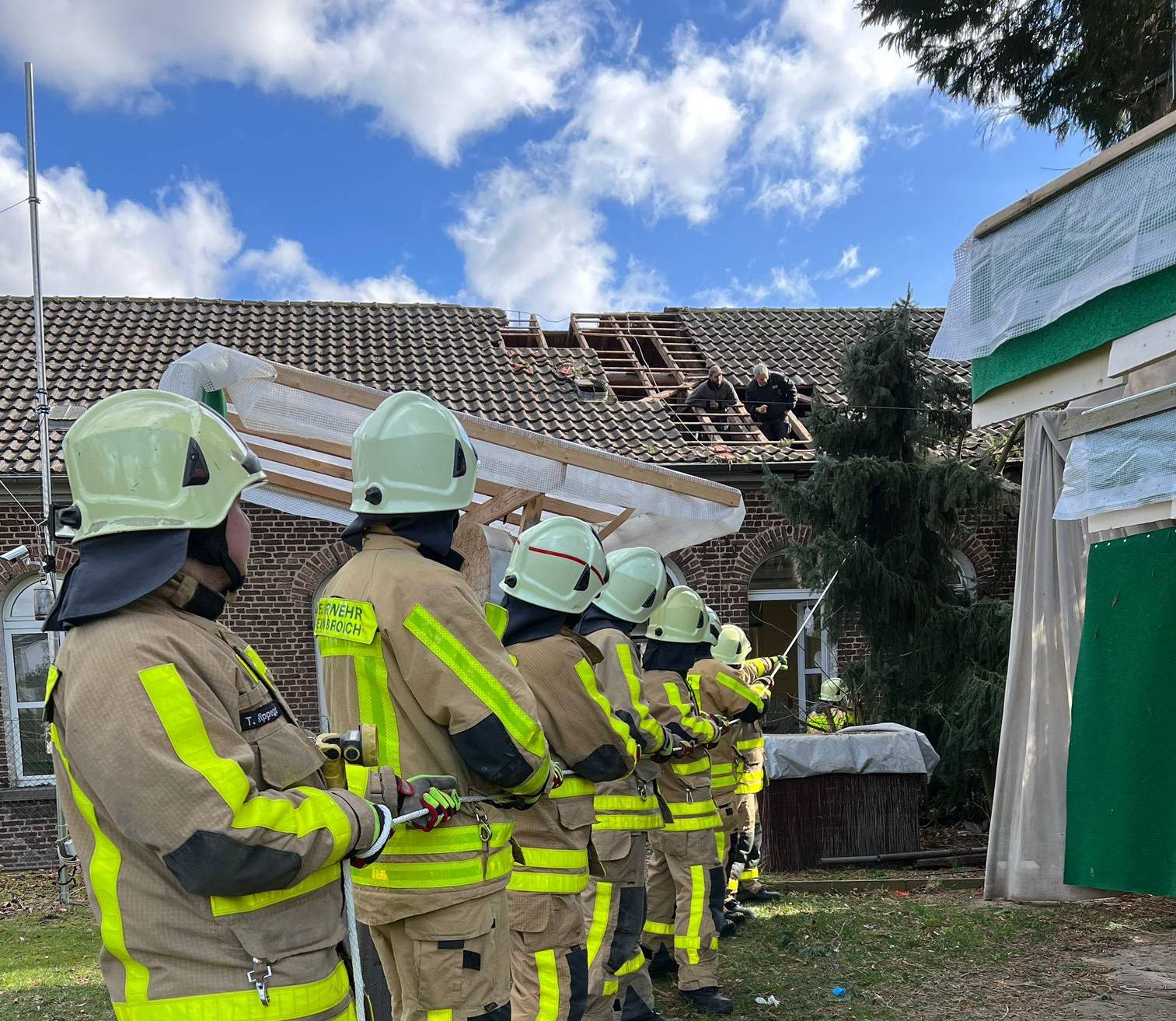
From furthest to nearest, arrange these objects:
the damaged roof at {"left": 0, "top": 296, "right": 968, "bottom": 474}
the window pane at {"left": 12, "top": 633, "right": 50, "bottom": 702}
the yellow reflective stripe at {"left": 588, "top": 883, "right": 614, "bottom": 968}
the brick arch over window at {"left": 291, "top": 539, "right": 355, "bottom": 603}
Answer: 1. the damaged roof at {"left": 0, "top": 296, "right": 968, "bottom": 474}
2. the brick arch over window at {"left": 291, "top": 539, "right": 355, "bottom": 603}
3. the window pane at {"left": 12, "top": 633, "right": 50, "bottom": 702}
4. the yellow reflective stripe at {"left": 588, "top": 883, "right": 614, "bottom": 968}

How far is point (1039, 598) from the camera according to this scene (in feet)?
21.5

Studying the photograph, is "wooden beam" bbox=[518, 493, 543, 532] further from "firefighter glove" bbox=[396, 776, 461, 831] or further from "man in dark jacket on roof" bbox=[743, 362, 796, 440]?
"man in dark jacket on roof" bbox=[743, 362, 796, 440]

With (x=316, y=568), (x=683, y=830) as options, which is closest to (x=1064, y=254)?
(x=683, y=830)

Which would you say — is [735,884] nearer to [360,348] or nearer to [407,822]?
[407,822]

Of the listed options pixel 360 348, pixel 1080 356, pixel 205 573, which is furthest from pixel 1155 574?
pixel 360 348

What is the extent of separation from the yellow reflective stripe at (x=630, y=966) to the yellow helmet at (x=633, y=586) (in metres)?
1.68

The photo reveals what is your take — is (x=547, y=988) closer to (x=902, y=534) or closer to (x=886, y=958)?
(x=886, y=958)

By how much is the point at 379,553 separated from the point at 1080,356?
3.09 m

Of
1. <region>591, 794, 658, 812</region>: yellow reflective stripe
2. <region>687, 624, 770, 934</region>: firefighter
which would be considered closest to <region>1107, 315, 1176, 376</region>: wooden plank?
<region>591, 794, 658, 812</region>: yellow reflective stripe

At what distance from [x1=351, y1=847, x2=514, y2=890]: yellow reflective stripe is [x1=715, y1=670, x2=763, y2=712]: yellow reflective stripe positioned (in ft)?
15.3

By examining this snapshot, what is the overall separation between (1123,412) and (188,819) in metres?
3.80

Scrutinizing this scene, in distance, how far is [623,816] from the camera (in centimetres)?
542

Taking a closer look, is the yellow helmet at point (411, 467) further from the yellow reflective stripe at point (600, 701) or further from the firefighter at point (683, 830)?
the firefighter at point (683, 830)

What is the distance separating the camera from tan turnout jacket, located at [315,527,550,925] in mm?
3045
